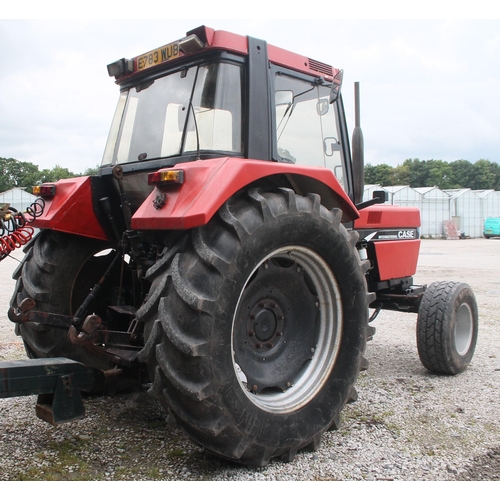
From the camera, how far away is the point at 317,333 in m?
3.36

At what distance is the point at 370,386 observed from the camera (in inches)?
175

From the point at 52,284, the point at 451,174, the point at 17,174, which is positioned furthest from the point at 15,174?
the point at 451,174

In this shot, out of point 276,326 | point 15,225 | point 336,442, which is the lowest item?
point 336,442

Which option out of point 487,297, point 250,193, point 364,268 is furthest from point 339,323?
point 487,297

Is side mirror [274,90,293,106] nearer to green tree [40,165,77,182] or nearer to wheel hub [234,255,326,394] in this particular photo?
wheel hub [234,255,326,394]

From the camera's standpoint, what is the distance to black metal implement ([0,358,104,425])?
2.66 metres

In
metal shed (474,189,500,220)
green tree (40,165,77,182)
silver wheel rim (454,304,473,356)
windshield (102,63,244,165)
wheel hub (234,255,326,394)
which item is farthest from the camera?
green tree (40,165,77,182)

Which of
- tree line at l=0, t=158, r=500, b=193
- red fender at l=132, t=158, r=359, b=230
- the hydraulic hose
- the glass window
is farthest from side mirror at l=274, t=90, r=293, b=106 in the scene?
tree line at l=0, t=158, r=500, b=193

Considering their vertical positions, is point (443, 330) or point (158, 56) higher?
point (158, 56)

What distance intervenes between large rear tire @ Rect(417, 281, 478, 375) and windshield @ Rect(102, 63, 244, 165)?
2.47 meters

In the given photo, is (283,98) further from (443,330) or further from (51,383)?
(443,330)

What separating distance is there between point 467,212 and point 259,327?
36.8 metres

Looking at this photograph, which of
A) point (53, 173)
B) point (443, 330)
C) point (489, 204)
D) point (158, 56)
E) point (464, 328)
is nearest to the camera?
point (158, 56)

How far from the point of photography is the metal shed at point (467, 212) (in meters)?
36.3
